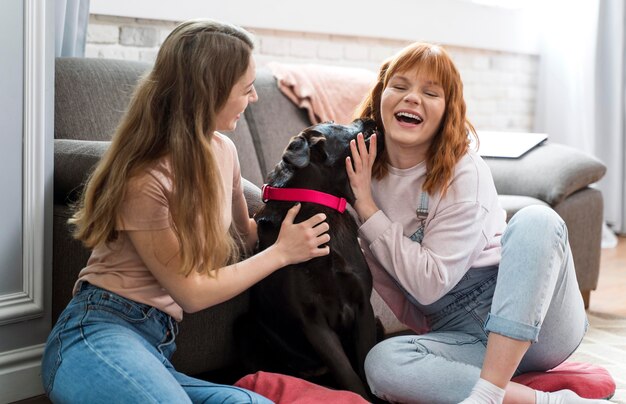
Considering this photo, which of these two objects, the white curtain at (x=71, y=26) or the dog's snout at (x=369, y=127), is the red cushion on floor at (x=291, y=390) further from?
the white curtain at (x=71, y=26)

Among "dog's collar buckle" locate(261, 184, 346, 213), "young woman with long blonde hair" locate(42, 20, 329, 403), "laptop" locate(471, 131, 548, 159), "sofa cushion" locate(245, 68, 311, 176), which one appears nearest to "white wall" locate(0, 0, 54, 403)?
"young woman with long blonde hair" locate(42, 20, 329, 403)

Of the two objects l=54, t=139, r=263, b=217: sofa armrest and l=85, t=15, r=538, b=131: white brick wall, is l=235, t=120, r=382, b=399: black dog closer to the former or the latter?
l=54, t=139, r=263, b=217: sofa armrest

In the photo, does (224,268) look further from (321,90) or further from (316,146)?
(321,90)

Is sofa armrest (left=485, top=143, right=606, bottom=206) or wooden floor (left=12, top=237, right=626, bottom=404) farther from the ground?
sofa armrest (left=485, top=143, right=606, bottom=206)

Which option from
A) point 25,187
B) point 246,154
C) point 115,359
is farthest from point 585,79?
point 115,359

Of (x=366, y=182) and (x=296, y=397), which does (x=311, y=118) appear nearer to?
(x=366, y=182)

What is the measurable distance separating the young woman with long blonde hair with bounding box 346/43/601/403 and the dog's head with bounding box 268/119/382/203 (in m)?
0.03

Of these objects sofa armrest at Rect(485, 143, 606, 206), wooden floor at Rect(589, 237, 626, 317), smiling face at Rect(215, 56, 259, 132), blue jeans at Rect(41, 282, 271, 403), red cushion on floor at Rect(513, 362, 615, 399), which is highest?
smiling face at Rect(215, 56, 259, 132)

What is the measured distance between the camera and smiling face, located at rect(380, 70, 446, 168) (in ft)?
5.86

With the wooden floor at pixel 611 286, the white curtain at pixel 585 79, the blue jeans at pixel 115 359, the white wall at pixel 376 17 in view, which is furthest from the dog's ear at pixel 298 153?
the white curtain at pixel 585 79

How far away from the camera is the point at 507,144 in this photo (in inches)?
127

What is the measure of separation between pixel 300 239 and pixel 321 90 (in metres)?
1.41

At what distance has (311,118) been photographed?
2.97 meters

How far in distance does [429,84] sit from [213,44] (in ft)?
1.69
